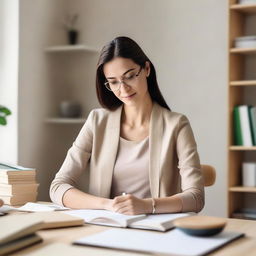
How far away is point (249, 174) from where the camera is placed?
11.9 ft

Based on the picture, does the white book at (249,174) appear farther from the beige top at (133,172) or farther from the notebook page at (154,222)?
the notebook page at (154,222)

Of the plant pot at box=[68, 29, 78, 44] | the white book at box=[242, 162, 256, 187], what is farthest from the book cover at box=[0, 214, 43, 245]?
the plant pot at box=[68, 29, 78, 44]

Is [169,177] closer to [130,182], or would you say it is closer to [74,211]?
[130,182]

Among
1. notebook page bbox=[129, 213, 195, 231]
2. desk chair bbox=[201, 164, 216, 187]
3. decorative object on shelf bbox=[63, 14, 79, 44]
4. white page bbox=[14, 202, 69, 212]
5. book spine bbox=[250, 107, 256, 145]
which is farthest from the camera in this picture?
decorative object on shelf bbox=[63, 14, 79, 44]

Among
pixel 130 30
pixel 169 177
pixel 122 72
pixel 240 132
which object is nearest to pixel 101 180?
pixel 169 177

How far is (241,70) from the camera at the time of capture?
149 inches

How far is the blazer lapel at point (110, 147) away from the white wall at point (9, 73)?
1686mm

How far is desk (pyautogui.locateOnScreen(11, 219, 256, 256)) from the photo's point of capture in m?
1.40

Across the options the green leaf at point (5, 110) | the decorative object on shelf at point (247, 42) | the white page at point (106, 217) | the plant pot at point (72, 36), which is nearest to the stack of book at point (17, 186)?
the white page at point (106, 217)

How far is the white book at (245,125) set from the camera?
3.58 metres

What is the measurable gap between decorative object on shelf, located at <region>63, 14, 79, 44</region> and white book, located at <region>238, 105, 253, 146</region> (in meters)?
1.46

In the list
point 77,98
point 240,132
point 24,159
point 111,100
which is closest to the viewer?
point 111,100

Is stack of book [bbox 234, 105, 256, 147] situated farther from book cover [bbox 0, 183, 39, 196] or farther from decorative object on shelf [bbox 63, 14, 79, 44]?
book cover [bbox 0, 183, 39, 196]

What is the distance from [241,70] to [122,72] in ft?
5.78
